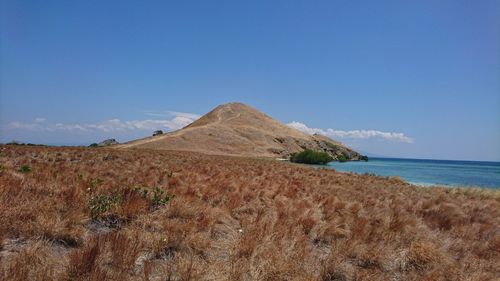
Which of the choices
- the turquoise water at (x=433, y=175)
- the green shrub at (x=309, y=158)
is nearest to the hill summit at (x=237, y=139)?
the green shrub at (x=309, y=158)

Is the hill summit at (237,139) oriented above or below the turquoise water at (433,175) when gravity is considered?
above

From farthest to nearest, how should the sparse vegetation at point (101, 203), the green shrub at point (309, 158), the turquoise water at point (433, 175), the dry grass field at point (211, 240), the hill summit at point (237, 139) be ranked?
1. the hill summit at point (237, 139)
2. the green shrub at point (309, 158)
3. the turquoise water at point (433, 175)
4. the sparse vegetation at point (101, 203)
5. the dry grass field at point (211, 240)

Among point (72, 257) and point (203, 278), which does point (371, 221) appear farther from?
point (72, 257)

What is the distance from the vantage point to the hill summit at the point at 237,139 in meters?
86.8

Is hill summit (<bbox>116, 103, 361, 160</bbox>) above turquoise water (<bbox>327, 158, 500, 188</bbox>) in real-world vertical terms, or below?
above

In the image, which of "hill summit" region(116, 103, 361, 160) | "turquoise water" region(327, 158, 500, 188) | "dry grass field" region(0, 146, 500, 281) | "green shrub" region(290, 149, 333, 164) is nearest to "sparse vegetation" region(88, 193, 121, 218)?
"dry grass field" region(0, 146, 500, 281)

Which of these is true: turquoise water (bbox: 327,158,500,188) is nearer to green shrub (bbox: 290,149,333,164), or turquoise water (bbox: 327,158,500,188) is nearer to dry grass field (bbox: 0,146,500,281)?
green shrub (bbox: 290,149,333,164)

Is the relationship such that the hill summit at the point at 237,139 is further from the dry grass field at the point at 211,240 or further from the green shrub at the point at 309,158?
the dry grass field at the point at 211,240

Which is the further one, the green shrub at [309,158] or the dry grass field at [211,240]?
the green shrub at [309,158]

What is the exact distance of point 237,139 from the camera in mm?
101250

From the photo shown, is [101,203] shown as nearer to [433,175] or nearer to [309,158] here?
[433,175]

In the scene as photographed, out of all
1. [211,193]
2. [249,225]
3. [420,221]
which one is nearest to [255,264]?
[249,225]

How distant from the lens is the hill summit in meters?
86.8

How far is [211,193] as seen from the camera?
1116cm
